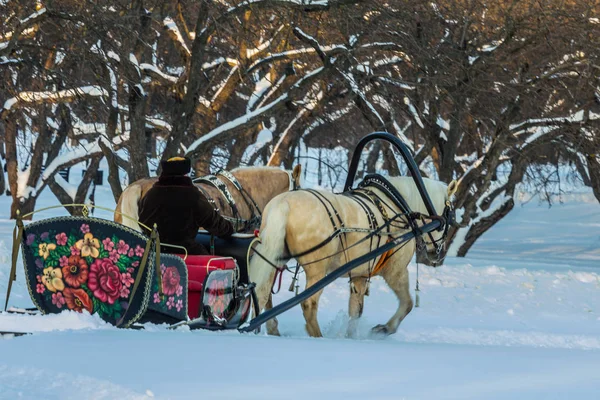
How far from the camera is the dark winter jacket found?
6.97m

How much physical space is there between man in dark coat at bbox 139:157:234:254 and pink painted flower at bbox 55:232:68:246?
1.04 metres

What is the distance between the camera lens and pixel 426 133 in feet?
54.5

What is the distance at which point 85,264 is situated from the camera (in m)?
6.05

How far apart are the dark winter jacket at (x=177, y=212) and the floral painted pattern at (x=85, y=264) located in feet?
3.16

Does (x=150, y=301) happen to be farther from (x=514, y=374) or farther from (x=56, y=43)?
(x=56, y=43)

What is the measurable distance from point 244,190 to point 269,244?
1040mm

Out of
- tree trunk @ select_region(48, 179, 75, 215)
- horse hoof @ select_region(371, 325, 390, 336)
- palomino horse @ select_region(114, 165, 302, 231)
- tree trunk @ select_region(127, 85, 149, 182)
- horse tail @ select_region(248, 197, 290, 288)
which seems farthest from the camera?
tree trunk @ select_region(48, 179, 75, 215)

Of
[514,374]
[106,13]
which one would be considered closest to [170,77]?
[106,13]

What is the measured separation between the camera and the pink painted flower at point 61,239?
19.9 ft

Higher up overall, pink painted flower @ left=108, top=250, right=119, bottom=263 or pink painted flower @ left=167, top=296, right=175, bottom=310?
pink painted flower @ left=108, top=250, right=119, bottom=263

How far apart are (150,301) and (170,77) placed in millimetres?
8787

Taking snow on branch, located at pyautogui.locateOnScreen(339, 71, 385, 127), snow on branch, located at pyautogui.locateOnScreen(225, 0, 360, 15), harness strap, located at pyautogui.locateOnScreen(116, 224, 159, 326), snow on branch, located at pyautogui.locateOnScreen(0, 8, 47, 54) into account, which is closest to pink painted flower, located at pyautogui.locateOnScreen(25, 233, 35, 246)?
harness strap, located at pyautogui.locateOnScreen(116, 224, 159, 326)

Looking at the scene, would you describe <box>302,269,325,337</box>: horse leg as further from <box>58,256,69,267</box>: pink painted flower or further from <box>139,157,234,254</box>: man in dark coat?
<box>58,256,69,267</box>: pink painted flower

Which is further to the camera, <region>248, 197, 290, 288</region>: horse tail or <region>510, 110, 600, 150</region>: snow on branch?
<region>510, 110, 600, 150</region>: snow on branch
